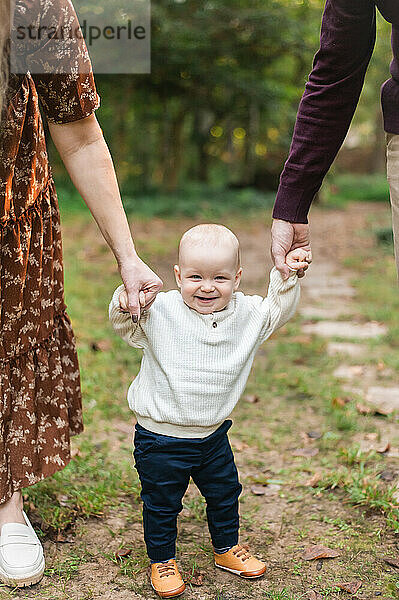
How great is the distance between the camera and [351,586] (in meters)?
2.14

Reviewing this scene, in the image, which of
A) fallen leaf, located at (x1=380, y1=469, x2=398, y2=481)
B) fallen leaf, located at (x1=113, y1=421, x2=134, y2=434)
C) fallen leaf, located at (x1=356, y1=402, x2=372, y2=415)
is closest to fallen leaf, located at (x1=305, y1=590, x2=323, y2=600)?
fallen leaf, located at (x1=380, y1=469, x2=398, y2=481)

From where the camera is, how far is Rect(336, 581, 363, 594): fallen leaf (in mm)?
2123

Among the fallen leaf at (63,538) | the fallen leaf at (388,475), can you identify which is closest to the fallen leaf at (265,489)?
the fallen leaf at (388,475)

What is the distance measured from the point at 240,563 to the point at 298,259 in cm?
93

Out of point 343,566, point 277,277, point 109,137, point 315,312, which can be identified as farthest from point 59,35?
point 109,137

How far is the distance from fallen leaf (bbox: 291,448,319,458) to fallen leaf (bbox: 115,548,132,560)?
3.36 feet

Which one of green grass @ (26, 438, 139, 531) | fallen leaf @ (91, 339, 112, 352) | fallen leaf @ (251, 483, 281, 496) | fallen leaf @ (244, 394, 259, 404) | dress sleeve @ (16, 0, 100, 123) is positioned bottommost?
fallen leaf @ (91, 339, 112, 352)

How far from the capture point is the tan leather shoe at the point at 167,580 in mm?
2051

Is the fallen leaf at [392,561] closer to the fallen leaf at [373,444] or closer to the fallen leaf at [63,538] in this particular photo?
the fallen leaf at [373,444]

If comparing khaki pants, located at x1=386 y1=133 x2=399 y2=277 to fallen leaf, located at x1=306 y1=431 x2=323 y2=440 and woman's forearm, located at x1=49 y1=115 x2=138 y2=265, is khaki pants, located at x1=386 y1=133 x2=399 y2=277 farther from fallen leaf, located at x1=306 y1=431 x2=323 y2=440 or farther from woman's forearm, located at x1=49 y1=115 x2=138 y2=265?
fallen leaf, located at x1=306 y1=431 x2=323 y2=440

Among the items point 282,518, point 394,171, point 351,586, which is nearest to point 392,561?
point 351,586

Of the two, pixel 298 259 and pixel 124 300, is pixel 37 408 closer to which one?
pixel 124 300

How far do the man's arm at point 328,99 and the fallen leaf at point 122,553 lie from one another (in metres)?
1.15

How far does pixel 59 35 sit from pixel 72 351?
994 mm
